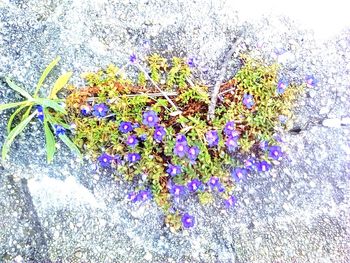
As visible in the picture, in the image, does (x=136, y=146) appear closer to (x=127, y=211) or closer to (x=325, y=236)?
(x=127, y=211)

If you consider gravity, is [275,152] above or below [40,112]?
below

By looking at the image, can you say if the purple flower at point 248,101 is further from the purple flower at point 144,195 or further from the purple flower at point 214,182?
the purple flower at point 144,195

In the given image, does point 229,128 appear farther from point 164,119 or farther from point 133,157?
point 133,157

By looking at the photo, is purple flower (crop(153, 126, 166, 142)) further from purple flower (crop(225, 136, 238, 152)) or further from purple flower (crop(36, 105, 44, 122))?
purple flower (crop(36, 105, 44, 122))

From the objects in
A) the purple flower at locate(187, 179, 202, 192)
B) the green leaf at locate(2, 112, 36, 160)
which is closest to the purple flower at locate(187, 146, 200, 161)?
the purple flower at locate(187, 179, 202, 192)

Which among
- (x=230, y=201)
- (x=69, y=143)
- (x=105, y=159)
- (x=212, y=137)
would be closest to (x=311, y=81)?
(x=212, y=137)

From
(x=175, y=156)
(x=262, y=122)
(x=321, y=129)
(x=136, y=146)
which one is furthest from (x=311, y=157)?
(x=136, y=146)
